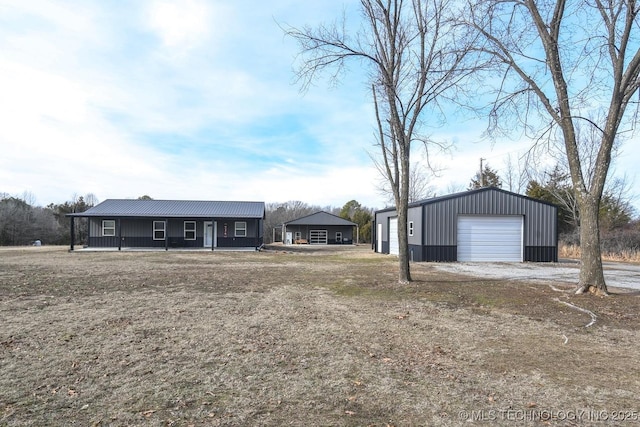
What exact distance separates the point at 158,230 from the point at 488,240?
22.3m

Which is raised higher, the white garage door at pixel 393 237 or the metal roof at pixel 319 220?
the metal roof at pixel 319 220

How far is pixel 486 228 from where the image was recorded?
1903cm

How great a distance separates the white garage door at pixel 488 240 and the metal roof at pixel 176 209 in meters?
14.6

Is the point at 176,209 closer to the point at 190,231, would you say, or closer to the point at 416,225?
the point at 190,231

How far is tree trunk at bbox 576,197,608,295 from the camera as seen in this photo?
8789mm

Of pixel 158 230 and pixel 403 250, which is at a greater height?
pixel 158 230

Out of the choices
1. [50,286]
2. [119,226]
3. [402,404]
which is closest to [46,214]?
[119,226]

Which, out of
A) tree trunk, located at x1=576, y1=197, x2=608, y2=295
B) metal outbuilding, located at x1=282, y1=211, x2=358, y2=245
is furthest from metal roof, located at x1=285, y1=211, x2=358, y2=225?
tree trunk, located at x1=576, y1=197, x2=608, y2=295

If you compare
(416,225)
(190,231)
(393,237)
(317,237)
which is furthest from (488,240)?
(317,237)

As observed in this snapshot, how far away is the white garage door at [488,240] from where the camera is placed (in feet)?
62.2

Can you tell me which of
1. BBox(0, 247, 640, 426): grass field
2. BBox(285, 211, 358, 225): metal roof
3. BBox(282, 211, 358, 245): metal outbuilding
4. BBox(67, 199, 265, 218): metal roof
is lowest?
BBox(0, 247, 640, 426): grass field

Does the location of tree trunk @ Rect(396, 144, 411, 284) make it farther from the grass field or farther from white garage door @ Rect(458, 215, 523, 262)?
white garage door @ Rect(458, 215, 523, 262)

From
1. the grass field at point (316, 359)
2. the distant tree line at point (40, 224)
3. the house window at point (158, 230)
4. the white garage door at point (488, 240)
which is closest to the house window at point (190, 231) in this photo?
the house window at point (158, 230)

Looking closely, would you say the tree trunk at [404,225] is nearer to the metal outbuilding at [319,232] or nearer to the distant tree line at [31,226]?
the metal outbuilding at [319,232]
